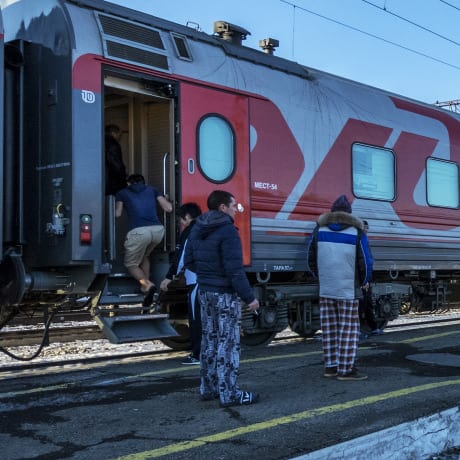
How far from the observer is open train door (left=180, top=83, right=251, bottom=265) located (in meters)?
7.89

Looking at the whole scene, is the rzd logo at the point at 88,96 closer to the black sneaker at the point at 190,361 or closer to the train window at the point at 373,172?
the black sneaker at the point at 190,361

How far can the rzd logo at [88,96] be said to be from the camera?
6930 millimetres

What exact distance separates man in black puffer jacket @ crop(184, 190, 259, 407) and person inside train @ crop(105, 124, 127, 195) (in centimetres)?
229

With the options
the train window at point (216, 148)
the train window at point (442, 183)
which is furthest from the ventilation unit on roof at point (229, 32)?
the train window at point (442, 183)

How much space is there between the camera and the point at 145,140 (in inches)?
331

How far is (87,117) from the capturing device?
6.94 m

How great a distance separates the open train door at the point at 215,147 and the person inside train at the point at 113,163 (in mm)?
699

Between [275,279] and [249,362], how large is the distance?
→ 213 cm

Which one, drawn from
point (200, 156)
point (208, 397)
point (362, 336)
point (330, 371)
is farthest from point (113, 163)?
point (362, 336)

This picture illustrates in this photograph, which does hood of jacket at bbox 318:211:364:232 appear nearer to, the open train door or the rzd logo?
the open train door

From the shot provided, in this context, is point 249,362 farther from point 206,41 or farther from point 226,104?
point 206,41

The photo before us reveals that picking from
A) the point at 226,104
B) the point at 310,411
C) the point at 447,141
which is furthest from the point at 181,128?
the point at 447,141

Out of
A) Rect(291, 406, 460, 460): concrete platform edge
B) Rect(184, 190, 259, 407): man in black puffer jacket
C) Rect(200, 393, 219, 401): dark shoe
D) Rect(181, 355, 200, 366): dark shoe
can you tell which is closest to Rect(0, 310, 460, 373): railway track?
Rect(181, 355, 200, 366): dark shoe

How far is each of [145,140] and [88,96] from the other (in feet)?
4.93
